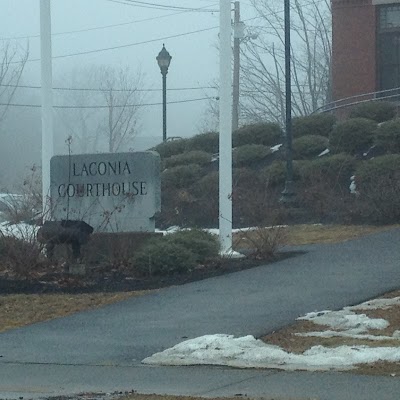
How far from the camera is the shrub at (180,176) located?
2755 cm

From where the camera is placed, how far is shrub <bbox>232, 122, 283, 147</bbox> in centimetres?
3086

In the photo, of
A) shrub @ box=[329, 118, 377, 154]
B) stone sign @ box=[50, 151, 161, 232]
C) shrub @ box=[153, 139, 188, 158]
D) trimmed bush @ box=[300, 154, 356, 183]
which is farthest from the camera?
shrub @ box=[153, 139, 188, 158]

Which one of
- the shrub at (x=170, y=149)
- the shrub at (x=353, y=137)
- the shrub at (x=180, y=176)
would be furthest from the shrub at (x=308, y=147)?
the shrub at (x=170, y=149)

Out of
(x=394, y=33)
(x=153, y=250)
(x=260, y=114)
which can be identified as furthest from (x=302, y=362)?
(x=260, y=114)

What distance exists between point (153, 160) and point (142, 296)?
3663 mm

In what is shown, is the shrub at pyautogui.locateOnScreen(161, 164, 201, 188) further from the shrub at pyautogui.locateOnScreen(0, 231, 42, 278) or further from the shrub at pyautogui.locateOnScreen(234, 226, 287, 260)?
the shrub at pyautogui.locateOnScreen(0, 231, 42, 278)

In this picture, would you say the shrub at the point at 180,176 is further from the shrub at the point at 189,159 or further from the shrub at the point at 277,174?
the shrub at the point at 277,174

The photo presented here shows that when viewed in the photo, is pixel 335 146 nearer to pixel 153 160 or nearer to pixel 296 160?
pixel 296 160

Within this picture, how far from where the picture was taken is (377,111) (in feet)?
98.3

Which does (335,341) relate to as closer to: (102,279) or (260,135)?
(102,279)

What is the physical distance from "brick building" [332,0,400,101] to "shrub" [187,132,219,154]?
7571mm

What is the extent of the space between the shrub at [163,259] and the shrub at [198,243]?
0.21 meters

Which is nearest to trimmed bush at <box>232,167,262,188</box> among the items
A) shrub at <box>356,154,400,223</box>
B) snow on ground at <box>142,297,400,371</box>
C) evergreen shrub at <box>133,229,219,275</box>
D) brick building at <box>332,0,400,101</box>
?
shrub at <box>356,154,400,223</box>

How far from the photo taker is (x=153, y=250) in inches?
637
